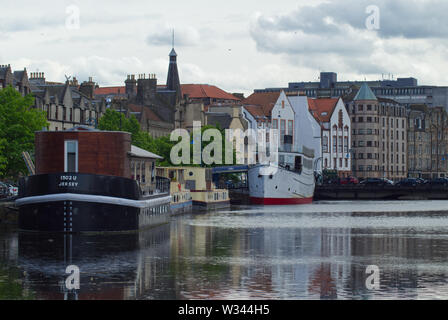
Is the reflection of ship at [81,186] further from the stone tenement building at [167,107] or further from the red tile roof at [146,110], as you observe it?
A: the red tile roof at [146,110]

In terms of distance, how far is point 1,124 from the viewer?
7381 cm

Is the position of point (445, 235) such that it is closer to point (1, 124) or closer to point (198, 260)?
point (198, 260)

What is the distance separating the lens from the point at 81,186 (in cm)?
5072

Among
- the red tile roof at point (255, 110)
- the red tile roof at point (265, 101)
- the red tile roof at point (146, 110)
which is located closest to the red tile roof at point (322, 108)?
the red tile roof at point (265, 101)

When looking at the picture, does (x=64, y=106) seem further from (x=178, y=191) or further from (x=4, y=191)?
(x=4, y=191)

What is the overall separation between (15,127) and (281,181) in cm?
4793

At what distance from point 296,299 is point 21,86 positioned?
248 ft

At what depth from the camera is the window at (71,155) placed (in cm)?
5269

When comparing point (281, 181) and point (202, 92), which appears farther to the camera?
point (202, 92)

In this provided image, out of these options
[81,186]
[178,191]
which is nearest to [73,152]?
[81,186]

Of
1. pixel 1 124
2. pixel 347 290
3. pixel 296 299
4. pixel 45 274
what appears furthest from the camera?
pixel 1 124

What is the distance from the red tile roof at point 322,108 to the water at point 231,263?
126 metres

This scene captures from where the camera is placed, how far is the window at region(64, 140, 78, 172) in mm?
52688

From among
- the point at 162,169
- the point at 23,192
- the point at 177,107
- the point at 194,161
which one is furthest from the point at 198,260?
the point at 177,107
